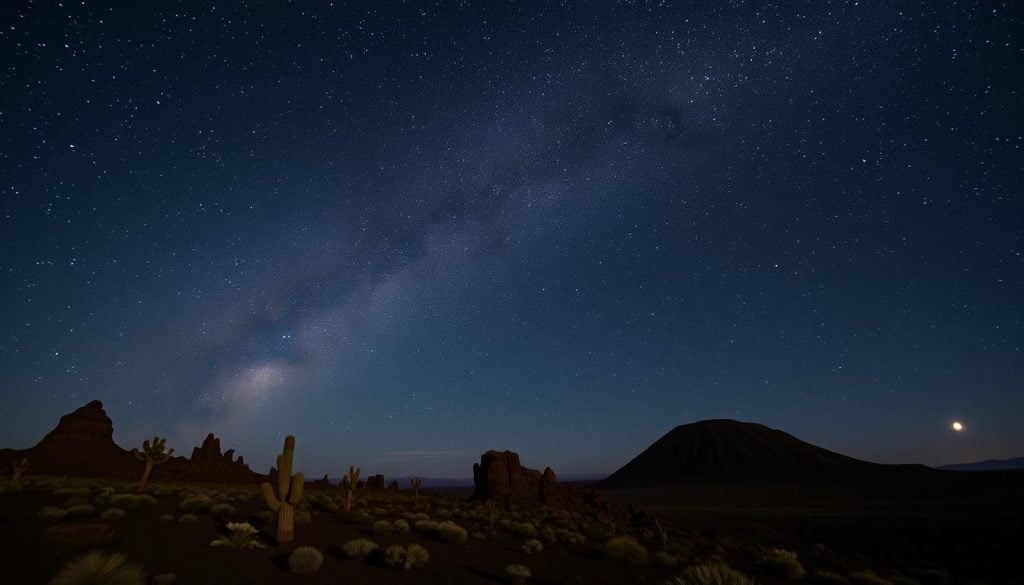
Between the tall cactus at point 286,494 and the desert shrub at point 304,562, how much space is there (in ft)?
9.77

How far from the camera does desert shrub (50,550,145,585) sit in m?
8.81

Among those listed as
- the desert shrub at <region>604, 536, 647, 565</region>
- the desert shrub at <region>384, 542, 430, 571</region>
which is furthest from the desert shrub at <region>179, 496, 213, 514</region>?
the desert shrub at <region>604, 536, 647, 565</region>

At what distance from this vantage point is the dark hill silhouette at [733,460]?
370 feet

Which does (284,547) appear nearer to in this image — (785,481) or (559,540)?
(559,540)

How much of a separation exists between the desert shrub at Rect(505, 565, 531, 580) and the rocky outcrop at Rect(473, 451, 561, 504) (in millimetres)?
33084

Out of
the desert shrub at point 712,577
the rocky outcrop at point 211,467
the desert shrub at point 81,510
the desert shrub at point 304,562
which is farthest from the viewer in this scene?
the rocky outcrop at point 211,467

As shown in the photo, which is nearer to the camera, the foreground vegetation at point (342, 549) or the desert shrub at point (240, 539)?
the foreground vegetation at point (342, 549)

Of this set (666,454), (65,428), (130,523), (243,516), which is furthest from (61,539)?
(666,454)

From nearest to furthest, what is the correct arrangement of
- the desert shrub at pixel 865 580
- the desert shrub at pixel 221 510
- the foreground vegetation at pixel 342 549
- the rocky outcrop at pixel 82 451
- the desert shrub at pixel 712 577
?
the desert shrub at pixel 712 577 < the foreground vegetation at pixel 342 549 < the desert shrub at pixel 865 580 < the desert shrub at pixel 221 510 < the rocky outcrop at pixel 82 451

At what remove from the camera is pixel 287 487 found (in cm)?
1576

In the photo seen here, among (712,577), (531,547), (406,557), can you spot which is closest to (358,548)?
(406,557)

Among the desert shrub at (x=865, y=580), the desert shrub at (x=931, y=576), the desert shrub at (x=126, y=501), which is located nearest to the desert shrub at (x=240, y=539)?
the desert shrub at (x=126, y=501)

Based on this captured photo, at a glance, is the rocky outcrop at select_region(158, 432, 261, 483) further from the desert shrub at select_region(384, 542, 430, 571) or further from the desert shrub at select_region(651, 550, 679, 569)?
the desert shrub at select_region(651, 550, 679, 569)

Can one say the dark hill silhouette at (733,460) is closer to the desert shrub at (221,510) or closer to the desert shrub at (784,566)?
the desert shrub at (784,566)
